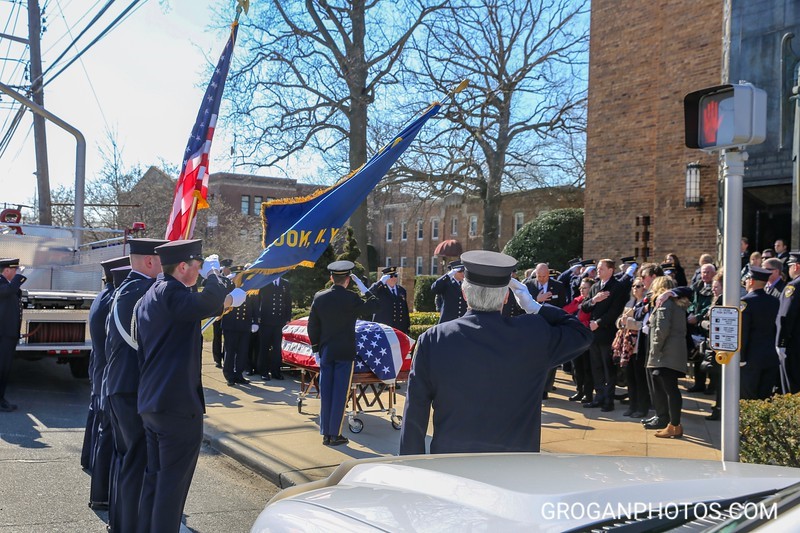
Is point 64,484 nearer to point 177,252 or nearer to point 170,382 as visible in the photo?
point 170,382

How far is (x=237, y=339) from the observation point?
1253 centimetres

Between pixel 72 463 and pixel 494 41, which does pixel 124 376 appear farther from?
pixel 494 41

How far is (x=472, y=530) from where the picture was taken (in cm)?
180

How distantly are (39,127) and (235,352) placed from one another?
10802 mm

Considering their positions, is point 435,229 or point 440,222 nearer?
point 440,222

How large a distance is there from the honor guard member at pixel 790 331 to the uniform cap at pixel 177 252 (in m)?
6.99

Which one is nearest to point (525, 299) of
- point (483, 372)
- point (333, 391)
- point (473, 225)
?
point (483, 372)

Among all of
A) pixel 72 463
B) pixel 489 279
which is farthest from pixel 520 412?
pixel 72 463

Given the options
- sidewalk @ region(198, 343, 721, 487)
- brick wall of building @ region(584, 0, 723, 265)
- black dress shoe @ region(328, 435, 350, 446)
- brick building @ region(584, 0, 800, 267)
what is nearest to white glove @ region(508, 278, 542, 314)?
sidewalk @ region(198, 343, 721, 487)

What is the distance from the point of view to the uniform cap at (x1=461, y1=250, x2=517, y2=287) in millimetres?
3510

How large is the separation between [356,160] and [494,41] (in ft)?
28.0

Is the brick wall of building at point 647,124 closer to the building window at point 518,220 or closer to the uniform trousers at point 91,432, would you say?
the uniform trousers at point 91,432

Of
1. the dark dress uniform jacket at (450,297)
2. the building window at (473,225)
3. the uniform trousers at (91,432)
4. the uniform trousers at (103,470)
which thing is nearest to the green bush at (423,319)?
the dark dress uniform jacket at (450,297)

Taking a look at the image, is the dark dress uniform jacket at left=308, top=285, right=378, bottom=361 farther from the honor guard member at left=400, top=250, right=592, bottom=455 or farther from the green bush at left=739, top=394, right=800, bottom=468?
the honor guard member at left=400, top=250, right=592, bottom=455
